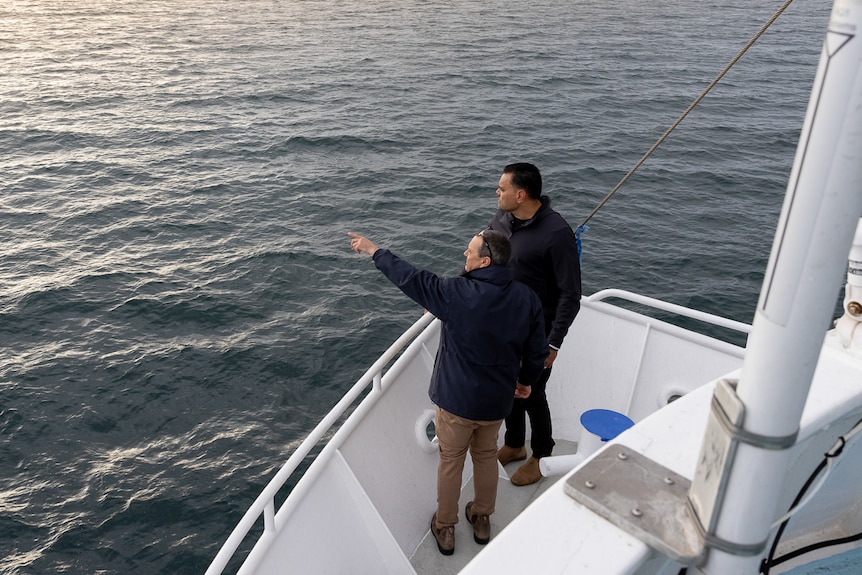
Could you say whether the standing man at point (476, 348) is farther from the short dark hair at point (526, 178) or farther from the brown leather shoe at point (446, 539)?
the short dark hair at point (526, 178)

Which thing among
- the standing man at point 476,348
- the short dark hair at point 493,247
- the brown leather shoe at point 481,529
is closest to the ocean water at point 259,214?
the brown leather shoe at point 481,529

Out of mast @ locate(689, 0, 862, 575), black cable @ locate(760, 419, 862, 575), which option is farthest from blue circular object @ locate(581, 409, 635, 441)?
mast @ locate(689, 0, 862, 575)

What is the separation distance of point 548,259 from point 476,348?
935 millimetres

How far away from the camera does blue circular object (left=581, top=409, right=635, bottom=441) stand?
15.4 ft

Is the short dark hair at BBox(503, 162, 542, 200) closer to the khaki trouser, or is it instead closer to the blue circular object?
the khaki trouser

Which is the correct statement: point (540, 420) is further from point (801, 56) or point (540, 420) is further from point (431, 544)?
point (801, 56)

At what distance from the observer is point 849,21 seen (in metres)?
1.42

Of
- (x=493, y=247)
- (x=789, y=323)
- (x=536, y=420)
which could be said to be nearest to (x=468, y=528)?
(x=536, y=420)

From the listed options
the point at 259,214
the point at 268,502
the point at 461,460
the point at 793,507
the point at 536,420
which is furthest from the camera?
the point at 259,214

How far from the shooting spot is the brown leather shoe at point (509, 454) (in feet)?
17.9

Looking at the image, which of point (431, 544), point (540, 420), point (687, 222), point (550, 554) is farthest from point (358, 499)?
point (687, 222)

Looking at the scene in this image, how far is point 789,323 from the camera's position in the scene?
1615mm

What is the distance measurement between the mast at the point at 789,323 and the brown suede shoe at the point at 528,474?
11.0ft

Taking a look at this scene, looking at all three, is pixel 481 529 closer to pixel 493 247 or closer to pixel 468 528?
pixel 468 528
